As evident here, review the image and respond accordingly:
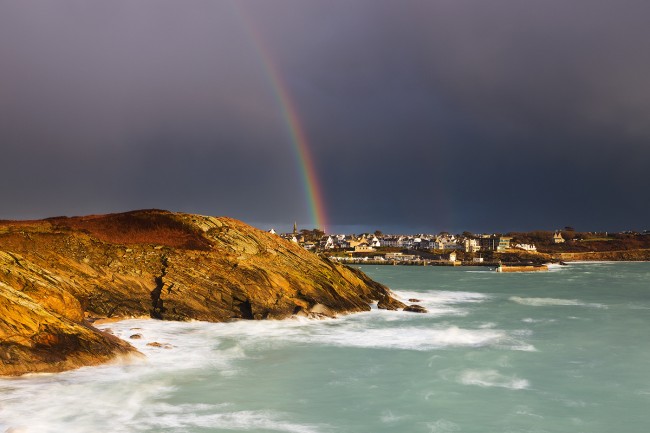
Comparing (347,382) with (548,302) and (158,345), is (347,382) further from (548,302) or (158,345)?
(548,302)

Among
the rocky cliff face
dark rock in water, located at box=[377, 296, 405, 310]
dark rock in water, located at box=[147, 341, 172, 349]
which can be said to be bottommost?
dark rock in water, located at box=[377, 296, 405, 310]

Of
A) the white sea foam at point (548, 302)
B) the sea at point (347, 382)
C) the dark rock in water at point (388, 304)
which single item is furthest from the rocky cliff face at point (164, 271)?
the white sea foam at point (548, 302)

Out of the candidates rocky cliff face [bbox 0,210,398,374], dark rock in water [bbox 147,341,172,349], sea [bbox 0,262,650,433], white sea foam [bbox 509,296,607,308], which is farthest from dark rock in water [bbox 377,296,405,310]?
dark rock in water [bbox 147,341,172,349]

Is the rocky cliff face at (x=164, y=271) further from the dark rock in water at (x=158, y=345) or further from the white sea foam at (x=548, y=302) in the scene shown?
the white sea foam at (x=548, y=302)

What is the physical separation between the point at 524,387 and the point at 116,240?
3048cm

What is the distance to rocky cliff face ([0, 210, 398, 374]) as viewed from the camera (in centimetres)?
2912

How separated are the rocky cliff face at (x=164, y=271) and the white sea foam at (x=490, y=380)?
1510 cm

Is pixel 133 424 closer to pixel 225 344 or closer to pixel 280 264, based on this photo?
pixel 225 344

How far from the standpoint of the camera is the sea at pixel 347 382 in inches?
623

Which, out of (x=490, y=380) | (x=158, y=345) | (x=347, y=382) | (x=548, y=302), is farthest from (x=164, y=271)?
(x=548, y=302)

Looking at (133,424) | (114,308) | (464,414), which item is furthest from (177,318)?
(464,414)

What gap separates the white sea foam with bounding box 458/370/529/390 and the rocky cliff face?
1510cm

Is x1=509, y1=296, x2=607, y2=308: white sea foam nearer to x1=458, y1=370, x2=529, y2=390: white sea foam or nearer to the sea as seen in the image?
the sea

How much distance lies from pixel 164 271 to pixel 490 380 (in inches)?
906
